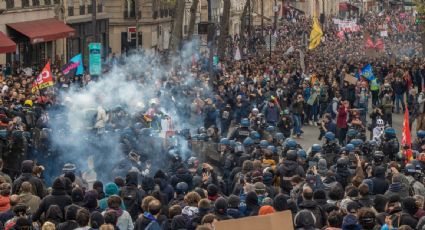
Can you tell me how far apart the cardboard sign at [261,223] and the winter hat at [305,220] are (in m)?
1.52

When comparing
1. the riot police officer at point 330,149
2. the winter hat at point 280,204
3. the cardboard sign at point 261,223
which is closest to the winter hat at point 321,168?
the riot police officer at point 330,149

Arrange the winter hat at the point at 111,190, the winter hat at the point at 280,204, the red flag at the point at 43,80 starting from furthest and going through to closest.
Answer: the red flag at the point at 43,80
the winter hat at the point at 111,190
the winter hat at the point at 280,204

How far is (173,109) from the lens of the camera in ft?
98.2

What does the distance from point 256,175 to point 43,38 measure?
1141 inches

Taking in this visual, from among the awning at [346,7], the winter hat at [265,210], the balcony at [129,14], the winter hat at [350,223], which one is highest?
the winter hat at [350,223]

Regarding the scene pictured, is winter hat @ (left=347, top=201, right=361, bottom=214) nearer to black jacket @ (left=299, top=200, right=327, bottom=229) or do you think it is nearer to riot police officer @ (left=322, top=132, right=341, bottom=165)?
black jacket @ (left=299, top=200, right=327, bottom=229)

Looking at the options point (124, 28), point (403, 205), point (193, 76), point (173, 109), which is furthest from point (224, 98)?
point (124, 28)

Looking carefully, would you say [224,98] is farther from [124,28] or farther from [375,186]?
[124,28]

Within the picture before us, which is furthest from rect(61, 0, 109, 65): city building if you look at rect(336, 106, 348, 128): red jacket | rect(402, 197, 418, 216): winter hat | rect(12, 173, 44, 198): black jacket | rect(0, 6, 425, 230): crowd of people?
rect(402, 197, 418, 216): winter hat

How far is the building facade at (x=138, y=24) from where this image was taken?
2441 inches

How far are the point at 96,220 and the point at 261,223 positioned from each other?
2615 millimetres

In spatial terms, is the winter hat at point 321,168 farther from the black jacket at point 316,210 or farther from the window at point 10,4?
the window at point 10,4

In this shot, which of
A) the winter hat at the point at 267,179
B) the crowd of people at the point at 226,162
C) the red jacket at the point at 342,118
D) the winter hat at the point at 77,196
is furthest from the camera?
the red jacket at the point at 342,118

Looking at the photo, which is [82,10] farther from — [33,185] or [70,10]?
[33,185]
